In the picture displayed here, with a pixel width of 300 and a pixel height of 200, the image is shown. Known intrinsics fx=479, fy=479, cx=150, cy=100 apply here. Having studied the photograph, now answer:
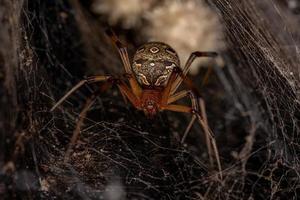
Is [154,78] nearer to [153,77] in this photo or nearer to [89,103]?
[153,77]

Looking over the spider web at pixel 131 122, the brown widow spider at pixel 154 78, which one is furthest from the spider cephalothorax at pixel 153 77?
the spider web at pixel 131 122

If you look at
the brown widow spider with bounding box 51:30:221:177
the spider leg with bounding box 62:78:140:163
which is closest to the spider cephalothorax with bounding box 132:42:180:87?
Result: the brown widow spider with bounding box 51:30:221:177

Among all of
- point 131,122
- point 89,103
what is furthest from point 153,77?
point 89,103

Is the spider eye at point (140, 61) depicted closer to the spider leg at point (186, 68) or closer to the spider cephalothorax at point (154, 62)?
the spider cephalothorax at point (154, 62)

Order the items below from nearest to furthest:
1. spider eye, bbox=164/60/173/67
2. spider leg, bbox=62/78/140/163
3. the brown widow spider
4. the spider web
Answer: the spider web
spider leg, bbox=62/78/140/163
the brown widow spider
spider eye, bbox=164/60/173/67

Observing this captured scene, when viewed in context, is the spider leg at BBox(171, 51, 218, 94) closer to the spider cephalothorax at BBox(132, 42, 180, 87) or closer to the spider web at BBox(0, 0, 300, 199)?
the spider cephalothorax at BBox(132, 42, 180, 87)

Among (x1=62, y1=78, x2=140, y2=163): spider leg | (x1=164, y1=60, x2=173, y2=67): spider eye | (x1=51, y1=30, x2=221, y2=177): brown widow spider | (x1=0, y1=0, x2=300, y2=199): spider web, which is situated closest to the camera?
(x1=0, y1=0, x2=300, y2=199): spider web

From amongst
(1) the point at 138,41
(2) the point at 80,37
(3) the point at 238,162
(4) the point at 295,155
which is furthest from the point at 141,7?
(4) the point at 295,155
